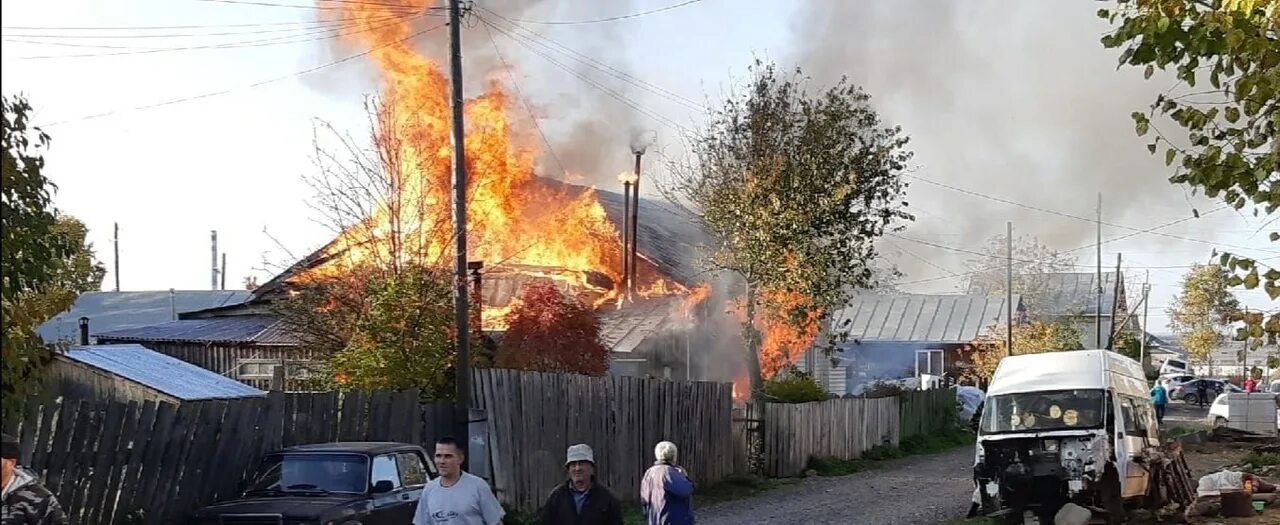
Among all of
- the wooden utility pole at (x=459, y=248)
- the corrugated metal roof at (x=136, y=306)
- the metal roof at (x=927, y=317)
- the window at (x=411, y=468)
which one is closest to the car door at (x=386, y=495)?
the window at (x=411, y=468)

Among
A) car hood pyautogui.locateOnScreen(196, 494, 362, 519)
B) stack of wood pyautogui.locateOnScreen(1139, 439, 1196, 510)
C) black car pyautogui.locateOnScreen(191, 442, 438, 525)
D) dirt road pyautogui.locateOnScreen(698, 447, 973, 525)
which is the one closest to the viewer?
car hood pyautogui.locateOnScreen(196, 494, 362, 519)

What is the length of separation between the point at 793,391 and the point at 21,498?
21490mm

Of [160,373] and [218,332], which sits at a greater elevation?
[218,332]

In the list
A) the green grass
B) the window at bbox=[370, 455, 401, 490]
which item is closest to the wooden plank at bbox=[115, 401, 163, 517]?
the window at bbox=[370, 455, 401, 490]

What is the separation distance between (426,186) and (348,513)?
10.4 metres

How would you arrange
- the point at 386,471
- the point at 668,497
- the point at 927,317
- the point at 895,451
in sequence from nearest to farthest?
the point at 668,497 < the point at 386,471 < the point at 895,451 < the point at 927,317

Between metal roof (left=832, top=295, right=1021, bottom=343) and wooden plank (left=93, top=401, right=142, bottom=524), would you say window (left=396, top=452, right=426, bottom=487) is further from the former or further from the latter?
metal roof (left=832, top=295, right=1021, bottom=343)

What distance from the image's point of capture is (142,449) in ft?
38.3

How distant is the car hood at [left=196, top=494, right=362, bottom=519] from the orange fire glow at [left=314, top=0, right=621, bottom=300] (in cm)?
848

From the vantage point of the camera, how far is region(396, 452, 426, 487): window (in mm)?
11851

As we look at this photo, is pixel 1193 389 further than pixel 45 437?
Yes

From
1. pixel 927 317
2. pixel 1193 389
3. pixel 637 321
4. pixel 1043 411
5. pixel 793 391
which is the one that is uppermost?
pixel 637 321

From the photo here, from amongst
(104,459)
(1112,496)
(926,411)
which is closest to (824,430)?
(926,411)

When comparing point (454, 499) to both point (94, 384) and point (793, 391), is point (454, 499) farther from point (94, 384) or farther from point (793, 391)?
point (793, 391)
